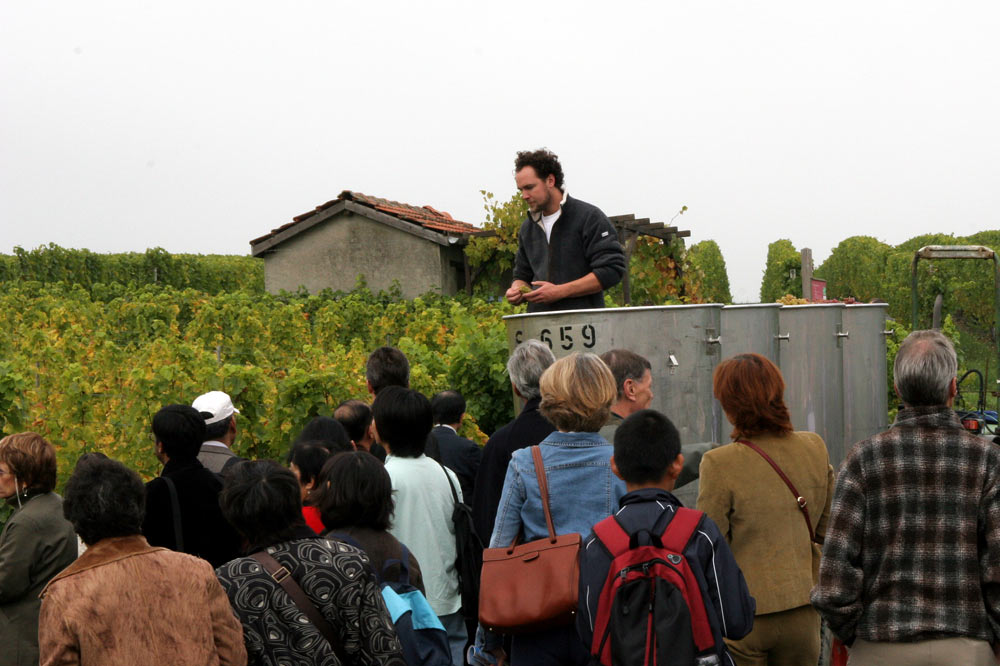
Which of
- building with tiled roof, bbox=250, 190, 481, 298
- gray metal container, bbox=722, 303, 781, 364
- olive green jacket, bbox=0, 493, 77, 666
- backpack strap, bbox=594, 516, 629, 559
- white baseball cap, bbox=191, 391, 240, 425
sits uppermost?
building with tiled roof, bbox=250, 190, 481, 298

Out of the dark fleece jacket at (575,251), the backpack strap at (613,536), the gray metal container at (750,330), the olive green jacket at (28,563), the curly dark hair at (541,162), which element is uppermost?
the curly dark hair at (541,162)

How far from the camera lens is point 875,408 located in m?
8.37

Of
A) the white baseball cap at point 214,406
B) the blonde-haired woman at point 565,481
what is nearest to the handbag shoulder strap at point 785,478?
the blonde-haired woman at point 565,481

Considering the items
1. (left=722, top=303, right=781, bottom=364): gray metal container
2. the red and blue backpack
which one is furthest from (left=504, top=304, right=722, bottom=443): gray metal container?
the red and blue backpack

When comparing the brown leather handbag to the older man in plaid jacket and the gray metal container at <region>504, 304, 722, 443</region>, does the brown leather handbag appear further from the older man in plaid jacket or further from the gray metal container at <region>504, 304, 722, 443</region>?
the gray metal container at <region>504, 304, 722, 443</region>

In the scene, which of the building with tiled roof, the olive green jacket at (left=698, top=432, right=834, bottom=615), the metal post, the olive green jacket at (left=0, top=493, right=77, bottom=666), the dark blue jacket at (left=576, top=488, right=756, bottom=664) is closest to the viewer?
the dark blue jacket at (left=576, top=488, right=756, bottom=664)

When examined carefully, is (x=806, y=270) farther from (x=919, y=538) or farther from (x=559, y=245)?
(x=919, y=538)

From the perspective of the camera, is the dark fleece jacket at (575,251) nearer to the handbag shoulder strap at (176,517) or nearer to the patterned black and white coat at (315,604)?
the handbag shoulder strap at (176,517)

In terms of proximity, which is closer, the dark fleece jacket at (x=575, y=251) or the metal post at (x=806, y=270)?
the dark fleece jacket at (x=575, y=251)

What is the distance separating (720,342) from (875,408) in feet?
9.58

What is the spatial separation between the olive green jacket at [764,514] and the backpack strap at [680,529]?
2.73ft

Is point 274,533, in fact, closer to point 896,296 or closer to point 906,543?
point 906,543

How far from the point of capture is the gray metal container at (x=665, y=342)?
5.49 metres

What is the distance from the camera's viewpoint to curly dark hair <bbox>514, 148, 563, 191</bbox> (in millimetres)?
5542
